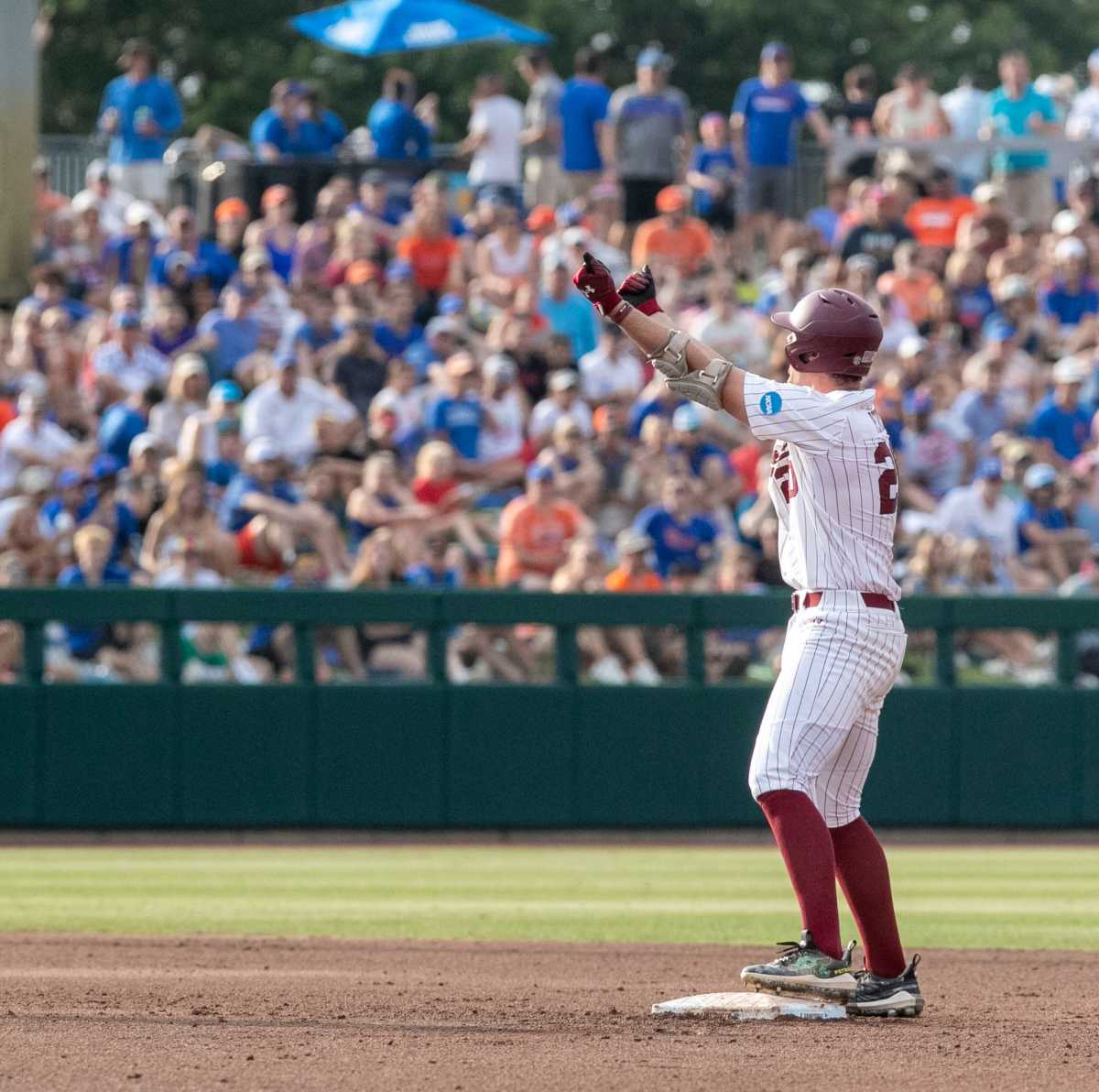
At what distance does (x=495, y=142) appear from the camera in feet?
61.3

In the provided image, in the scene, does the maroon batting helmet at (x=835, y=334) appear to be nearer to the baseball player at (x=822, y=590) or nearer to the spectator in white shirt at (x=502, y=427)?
the baseball player at (x=822, y=590)

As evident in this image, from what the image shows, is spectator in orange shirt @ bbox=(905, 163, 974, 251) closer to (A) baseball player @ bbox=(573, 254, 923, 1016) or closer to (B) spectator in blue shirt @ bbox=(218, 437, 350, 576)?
(B) spectator in blue shirt @ bbox=(218, 437, 350, 576)

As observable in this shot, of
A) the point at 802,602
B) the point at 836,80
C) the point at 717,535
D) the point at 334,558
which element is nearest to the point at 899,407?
the point at 717,535

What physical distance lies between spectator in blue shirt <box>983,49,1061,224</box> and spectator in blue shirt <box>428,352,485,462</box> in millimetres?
6506

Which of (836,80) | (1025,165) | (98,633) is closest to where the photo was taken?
(98,633)

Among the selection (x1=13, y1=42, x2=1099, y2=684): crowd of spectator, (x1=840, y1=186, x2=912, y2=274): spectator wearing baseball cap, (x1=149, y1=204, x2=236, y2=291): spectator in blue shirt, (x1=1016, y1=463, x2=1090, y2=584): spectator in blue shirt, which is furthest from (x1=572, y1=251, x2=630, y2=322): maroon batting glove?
(x1=840, y1=186, x2=912, y2=274): spectator wearing baseball cap

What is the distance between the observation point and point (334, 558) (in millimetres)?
13281

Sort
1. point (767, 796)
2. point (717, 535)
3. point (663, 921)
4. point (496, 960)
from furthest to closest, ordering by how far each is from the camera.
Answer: point (717, 535) → point (663, 921) → point (496, 960) → point (767, 796)

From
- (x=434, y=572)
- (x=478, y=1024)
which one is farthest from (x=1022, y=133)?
(x=478, y=1024)

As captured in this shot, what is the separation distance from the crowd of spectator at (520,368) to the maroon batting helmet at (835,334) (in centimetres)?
691

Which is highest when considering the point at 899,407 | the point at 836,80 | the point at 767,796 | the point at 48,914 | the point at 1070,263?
the point at 836,80

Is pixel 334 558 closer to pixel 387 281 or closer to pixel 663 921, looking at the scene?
pixel 387 281

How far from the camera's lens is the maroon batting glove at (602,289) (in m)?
5.75

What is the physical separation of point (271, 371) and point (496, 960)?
8.07 meters
